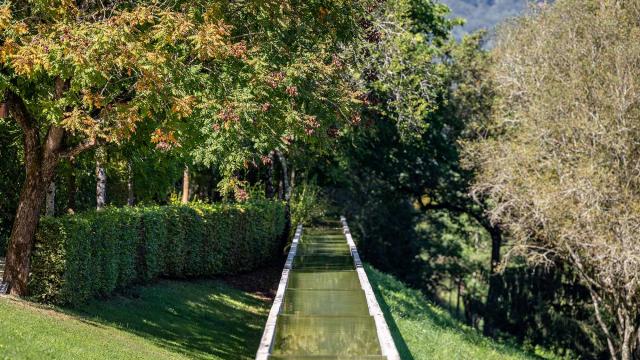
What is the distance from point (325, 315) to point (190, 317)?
3778 mm

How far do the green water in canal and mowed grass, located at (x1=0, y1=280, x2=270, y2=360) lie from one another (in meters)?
1.36

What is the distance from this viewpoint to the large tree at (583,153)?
25516 millimetres

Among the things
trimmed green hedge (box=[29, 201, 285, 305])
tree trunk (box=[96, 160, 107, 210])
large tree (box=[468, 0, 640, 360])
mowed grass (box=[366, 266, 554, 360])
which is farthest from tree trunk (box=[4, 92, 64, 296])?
large tree (box=[468, 0, 640, 360])

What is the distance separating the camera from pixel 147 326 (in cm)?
1634

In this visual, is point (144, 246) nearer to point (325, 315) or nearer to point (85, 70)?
point (325, 315)

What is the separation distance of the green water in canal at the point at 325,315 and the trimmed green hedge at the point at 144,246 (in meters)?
2.37

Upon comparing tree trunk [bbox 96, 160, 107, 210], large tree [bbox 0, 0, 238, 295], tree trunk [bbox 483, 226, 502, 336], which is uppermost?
large tree [bbox 0, 0, 238, 295]

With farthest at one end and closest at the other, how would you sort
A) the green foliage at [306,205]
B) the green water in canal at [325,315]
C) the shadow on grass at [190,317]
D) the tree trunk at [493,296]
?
the tree trunk at [493,296]
the green foliage at [306,205]
the shadow on grass at [190,317]
the green water in canal at [325,315]

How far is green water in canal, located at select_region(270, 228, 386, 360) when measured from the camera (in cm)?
1295

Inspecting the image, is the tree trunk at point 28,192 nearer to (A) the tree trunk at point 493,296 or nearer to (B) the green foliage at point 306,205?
(B) the green foliage at point 306,205

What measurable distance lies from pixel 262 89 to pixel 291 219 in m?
20.6

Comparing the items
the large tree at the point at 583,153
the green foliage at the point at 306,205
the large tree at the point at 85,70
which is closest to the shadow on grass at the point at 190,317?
the large tree at the point at 85,70

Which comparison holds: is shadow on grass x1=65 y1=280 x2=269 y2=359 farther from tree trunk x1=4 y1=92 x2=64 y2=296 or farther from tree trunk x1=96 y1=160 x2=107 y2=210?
tree trunk x1=96 y1=160 x2=107 y2=210

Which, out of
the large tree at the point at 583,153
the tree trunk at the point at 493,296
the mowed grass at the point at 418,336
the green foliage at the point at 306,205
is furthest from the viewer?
the tree trunk at the point at 493,296
